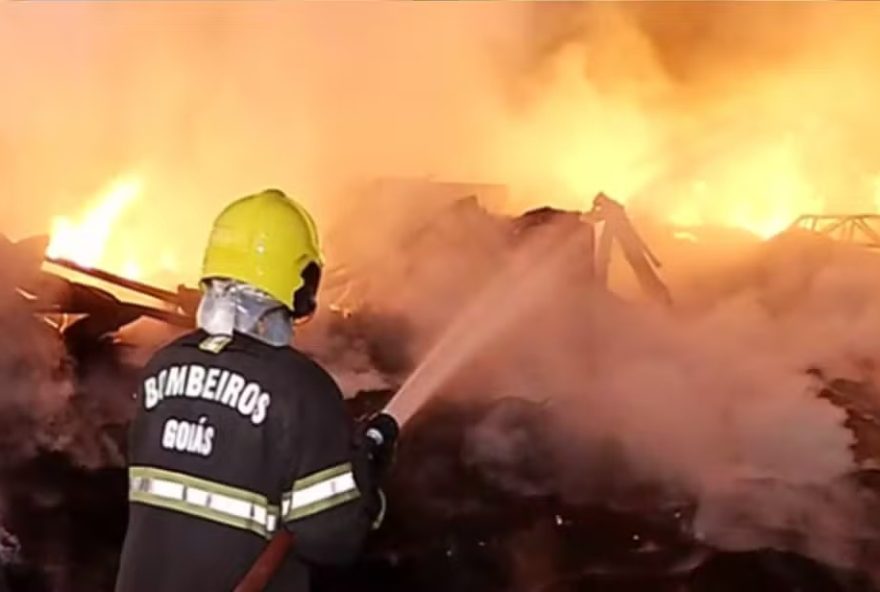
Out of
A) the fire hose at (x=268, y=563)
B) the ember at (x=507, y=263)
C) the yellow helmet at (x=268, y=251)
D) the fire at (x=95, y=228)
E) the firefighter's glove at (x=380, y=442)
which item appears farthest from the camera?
the fire at (x=95, y=228)

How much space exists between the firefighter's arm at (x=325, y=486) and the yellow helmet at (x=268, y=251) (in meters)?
0.19

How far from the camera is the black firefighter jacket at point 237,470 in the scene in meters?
2.41

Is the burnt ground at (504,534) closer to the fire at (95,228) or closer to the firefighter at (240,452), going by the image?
the fire at (95,228)

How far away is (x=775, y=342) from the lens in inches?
128

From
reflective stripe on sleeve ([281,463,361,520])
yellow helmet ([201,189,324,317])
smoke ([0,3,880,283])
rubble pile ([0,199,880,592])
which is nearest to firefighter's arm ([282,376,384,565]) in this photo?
reflective stripe on sleeve ([281,463,361,520])

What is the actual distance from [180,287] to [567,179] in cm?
97

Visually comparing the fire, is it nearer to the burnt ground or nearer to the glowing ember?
the burnt ground

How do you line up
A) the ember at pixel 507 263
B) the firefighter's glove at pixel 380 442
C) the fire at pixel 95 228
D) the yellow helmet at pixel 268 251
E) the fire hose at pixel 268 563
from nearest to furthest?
Answer: 1. the fire hose at pixel 268 563
2. the yellow helmet at pixel 268 251
3. the firefighter's glove at pixel 380 442
4. the ember at pixel 507 263
5. the fire at pixel 95 228

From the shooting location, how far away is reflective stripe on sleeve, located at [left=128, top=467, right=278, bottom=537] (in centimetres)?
243

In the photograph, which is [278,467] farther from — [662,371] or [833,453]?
[833,453]

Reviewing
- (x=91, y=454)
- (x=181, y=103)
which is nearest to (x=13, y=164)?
(x=181, y=103)

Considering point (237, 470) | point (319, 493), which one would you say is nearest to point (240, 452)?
point (237, 470)

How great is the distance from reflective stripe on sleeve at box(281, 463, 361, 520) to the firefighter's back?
0.03m

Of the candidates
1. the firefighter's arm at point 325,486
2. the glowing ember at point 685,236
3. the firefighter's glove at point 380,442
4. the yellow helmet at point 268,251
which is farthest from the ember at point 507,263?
the firefighter's arm at point 325,486
